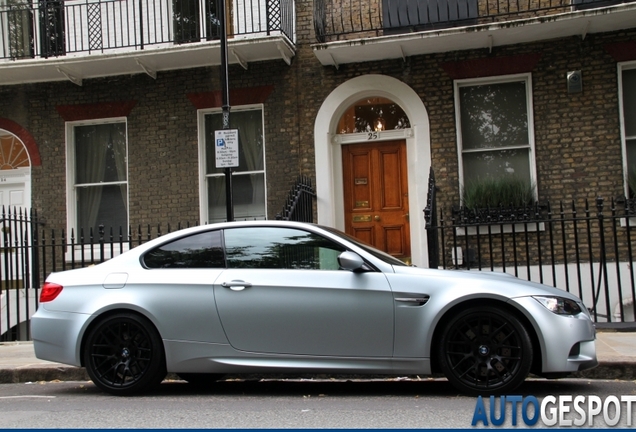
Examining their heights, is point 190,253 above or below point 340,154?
below

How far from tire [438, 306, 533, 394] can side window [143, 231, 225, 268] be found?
201cm

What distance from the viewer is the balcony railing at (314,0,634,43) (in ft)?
40.5

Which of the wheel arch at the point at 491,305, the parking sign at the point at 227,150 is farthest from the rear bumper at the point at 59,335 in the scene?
the parking sign at the point at 227,150

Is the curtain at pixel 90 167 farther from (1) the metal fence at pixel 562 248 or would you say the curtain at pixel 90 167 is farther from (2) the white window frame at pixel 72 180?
(1) the metal fence at pixel 562 248

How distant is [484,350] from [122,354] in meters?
2.94

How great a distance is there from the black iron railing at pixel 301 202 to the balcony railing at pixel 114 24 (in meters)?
2.57

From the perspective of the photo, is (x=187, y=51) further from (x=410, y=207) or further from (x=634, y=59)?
(x=634, y=59)

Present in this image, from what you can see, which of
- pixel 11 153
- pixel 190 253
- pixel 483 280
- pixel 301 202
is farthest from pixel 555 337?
pixel 11 153

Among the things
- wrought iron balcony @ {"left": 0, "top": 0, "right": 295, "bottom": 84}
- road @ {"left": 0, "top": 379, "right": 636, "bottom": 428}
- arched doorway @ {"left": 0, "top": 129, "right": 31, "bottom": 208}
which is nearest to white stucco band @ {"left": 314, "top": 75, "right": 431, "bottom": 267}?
wrought iron balcony @ {"left": 0, "top": 0, "right": 295, "bottom": 84}

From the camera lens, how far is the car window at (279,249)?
20.8 feet

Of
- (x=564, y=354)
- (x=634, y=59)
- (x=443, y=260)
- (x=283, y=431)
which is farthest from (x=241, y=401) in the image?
(x=634, y=59)

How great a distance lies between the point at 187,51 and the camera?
1269 centimetres

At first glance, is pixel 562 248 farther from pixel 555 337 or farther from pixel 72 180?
pixel 72 180

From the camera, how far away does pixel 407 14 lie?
12.6 m
